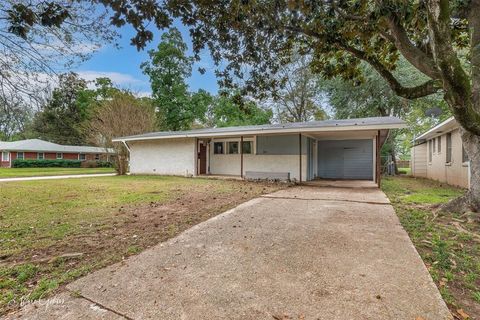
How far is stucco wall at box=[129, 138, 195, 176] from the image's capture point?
1531 centimetres

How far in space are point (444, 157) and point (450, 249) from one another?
38.1 ft

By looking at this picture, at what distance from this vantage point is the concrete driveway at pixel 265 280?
2.16 meters

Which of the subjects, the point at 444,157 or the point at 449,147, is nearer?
the point at 449,147

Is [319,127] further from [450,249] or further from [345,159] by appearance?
[450,249]

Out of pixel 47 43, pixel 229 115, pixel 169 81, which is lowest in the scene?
pixel 47 43

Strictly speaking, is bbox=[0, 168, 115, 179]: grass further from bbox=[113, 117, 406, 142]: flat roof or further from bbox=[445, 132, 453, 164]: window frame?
bbox=[445, 132, 453, 164]: window frame

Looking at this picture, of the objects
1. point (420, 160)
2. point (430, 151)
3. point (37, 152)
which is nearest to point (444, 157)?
point (430, 151)

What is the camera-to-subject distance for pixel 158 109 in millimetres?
27391

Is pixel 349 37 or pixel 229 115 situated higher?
pixel 229 115

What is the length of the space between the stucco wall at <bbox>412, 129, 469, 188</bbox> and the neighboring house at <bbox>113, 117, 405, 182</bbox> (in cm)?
259

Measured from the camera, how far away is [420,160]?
1798 cm

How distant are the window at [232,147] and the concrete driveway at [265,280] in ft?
34.4

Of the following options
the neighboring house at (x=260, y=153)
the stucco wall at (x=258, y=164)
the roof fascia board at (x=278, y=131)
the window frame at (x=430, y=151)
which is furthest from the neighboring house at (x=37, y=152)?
the window frame at (x=430, y=151)

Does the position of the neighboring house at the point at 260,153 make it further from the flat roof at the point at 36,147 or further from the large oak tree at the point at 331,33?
the flat roof at the point at 36,147
